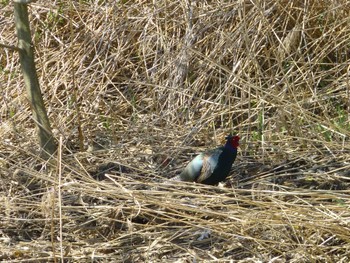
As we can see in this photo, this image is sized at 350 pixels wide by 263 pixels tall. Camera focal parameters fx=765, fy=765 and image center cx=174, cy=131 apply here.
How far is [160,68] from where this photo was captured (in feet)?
14.9

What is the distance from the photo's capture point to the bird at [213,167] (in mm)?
3609

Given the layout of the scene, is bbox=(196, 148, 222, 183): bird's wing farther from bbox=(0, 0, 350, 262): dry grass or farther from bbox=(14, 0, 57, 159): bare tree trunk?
bbox=(14, 0, 57, 159): bare tree trunk

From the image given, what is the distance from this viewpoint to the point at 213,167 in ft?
11.8

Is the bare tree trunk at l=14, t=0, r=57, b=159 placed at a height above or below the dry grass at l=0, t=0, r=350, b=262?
above

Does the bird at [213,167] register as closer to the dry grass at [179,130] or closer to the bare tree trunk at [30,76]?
the dry grass at [179,130]

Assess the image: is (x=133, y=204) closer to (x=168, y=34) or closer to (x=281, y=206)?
(x=281, y=206)

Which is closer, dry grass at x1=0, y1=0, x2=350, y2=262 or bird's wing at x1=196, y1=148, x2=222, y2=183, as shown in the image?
dry grass at x1=0, y1=0, x2=350, y2=262

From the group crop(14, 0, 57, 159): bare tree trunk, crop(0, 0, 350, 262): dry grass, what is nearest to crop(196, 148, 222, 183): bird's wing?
crop(0, 0, 350, 262): dry grass

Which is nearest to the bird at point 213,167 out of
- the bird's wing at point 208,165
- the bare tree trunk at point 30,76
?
the bird's wing at point 208,165

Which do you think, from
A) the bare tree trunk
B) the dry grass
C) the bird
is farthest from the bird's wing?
the bare tree trunk

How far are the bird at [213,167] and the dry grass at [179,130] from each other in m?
0.08

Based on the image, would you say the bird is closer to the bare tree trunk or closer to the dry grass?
the dry grass

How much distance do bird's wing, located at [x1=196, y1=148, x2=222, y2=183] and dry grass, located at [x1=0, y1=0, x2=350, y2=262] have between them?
0.11m

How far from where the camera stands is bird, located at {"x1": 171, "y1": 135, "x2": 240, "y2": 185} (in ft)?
11.8
